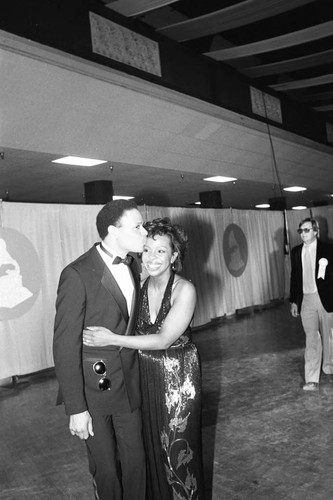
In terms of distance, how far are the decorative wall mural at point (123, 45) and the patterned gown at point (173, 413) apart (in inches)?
124

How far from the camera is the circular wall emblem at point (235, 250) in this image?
832 cm

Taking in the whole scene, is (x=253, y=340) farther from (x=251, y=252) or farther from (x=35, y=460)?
(x=35, y=460)

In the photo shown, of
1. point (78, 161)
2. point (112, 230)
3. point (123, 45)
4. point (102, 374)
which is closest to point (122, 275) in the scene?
point (112, 230)

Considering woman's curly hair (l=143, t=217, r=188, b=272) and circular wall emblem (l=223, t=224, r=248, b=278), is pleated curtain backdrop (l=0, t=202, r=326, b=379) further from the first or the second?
woman's curly hair (l=143, t=217, r=188, b=272)

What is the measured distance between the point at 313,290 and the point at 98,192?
349 centimetres

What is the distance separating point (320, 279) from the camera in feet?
13.3

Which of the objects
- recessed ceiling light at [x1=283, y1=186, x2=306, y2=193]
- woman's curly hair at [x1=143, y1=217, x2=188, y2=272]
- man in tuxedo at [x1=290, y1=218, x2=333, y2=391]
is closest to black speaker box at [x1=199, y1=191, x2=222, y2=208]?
recessed ceiling light at [x1=283, y1=186, x2=306, y2=193]

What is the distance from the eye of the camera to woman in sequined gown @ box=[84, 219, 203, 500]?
2.02 metres

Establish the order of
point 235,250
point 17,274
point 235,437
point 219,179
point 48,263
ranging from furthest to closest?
point 235,250 → point 219,179 → point 48,263 → point 17,274 → point 235,437

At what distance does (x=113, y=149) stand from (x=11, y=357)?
98.1 inches

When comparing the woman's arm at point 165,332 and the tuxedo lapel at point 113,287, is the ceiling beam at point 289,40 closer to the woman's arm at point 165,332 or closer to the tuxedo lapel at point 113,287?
the woman's arm at point 165,332

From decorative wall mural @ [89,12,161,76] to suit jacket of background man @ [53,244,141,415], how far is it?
3.15 meters

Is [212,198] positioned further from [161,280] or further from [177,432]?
[177,432]

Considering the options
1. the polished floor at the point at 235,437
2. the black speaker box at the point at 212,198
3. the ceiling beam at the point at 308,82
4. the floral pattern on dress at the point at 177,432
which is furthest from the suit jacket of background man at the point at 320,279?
the black speaker box at the point at 212,198
